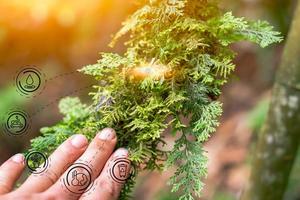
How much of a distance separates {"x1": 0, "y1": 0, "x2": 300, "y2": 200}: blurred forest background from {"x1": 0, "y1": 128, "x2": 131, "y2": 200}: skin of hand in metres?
2.02

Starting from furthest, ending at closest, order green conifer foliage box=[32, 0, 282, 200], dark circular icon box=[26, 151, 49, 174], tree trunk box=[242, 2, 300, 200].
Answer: tree trunk box=[242, 2, 300, 200] → dark circular icon box=[26, 151, 49, 174] → green conifer foliage box=[32, 0, 282, 200]

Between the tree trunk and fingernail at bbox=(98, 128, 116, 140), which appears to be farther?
the tree trunk

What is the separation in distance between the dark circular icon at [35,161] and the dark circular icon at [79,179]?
7 centimetres

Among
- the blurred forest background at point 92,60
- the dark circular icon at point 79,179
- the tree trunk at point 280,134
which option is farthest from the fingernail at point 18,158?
the blurred forest background at point 92,60

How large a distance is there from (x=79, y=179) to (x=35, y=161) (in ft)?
0.46

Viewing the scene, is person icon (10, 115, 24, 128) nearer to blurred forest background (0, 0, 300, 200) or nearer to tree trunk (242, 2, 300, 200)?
tree trunk (242, 2, 300, 200)

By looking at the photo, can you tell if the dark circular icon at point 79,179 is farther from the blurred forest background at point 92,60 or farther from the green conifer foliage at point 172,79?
the blurred forest background at point 92,60

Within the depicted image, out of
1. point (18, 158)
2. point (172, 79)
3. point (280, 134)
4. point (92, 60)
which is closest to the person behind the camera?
point (172, 79)

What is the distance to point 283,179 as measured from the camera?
48.2 inches

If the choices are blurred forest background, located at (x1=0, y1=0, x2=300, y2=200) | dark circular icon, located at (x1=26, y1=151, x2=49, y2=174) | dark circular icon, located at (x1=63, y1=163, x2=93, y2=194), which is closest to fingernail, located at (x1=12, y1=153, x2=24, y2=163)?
dark circular icon, located at (x1=26, y1=151, x2=49, y2=174)

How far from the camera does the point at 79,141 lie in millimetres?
999

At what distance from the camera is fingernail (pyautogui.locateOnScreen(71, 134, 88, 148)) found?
1.00 metres

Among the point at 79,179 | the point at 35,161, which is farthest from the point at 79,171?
the point at 35,161

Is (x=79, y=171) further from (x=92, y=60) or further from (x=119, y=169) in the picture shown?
(x=92, y=60)
